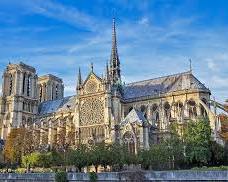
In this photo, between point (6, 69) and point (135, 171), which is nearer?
point (135, 171)

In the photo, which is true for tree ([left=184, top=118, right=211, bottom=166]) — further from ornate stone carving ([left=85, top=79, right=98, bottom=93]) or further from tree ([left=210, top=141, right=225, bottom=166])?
ornate stone carving ([left=85, top=79, right=98, bottom=93])

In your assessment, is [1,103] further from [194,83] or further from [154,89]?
[194,83]

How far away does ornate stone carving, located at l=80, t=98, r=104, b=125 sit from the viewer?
7019cm

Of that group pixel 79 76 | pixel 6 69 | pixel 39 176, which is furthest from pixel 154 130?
pixel 6 69

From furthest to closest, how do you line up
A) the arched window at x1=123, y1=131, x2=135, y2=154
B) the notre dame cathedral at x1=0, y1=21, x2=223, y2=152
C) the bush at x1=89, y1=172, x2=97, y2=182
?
the notre dame cathedral at x1=0, y1=21, x2=223, y2=152
the arched window at x1=123, y1=131, x2=135, y2=154
the bush at x1=89, y1=172, x2=97, y2=182

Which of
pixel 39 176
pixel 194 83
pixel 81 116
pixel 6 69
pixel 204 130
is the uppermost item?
pixel 6 69

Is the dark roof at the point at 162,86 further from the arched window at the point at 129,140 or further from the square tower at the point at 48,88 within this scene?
the square tower at the point at 48,88

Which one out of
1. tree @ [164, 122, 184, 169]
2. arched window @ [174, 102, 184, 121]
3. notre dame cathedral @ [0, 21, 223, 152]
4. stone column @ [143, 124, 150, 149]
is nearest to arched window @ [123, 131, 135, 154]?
notre dame cathedral @ [0, 21, 223, 152]

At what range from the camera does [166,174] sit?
31.3m

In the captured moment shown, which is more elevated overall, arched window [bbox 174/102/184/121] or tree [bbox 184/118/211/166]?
arched window [bbox 174/102/184/121]

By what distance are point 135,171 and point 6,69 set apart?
7006 cm

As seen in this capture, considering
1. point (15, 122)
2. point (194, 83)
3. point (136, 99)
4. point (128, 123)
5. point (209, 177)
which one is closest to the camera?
point (209, 177)

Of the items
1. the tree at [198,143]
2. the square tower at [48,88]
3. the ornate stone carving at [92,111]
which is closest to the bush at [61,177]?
the tree at [198,143]

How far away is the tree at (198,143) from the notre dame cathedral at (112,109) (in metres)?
7.95
